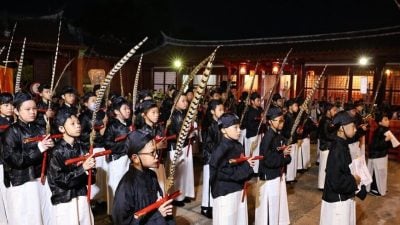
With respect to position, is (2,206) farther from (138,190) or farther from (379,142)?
(379,142)

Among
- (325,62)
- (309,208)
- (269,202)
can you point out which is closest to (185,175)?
(269,202)

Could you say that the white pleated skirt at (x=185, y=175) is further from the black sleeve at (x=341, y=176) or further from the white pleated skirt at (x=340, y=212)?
the black sleeve at (x=341, y=176)

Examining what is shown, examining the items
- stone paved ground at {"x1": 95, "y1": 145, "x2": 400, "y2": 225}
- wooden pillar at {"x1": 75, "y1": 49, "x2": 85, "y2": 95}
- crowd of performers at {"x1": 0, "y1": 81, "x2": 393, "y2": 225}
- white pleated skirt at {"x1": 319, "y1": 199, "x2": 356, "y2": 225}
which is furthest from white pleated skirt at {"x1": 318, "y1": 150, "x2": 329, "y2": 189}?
wooden pillar at {"x1": 75, "y1": 49, "x2": 85, "y2": 95}

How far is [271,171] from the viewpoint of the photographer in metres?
6.05

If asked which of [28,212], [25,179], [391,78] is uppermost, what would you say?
[391,78]

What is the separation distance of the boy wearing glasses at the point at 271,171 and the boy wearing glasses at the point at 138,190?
9.07ft

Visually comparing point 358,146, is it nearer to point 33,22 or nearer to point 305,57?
point 305,57

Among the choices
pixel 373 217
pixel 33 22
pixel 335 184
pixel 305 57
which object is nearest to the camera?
pixel 335 184

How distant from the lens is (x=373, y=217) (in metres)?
7.52

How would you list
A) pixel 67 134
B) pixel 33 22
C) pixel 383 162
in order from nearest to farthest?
pixel 67 134 → pixel 383 162 → pixel 33 22

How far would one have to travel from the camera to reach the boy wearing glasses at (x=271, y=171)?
19.6ft

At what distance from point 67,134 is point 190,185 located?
3.95 meters

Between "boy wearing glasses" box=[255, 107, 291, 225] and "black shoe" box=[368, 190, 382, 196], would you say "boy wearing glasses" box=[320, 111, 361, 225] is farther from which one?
"black shoe" box=[368, 190, 382, 196]

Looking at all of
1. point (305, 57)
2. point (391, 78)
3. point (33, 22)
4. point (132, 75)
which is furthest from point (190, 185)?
point (33, 22)
